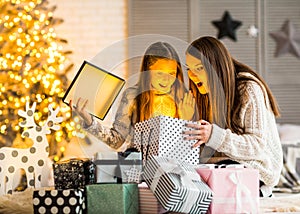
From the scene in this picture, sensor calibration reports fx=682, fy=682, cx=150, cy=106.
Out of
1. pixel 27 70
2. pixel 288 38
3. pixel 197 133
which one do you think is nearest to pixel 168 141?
pixel 197 133

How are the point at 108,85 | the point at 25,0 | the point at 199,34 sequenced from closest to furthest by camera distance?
the point at 108,85
the point at 25,0
the point at 199,34

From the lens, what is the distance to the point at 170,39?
5031 millimetres

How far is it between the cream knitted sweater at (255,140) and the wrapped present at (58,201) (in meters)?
0.59

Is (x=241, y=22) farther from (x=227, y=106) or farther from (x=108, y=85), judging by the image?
(x=108, y=85)

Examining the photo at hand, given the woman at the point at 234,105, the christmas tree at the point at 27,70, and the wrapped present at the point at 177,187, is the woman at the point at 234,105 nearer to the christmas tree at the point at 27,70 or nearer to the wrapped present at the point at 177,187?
the wrapped present at the point at 177,187

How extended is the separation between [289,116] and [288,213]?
3.17 metres

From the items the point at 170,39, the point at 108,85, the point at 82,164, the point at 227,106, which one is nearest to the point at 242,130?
the point at 227,106

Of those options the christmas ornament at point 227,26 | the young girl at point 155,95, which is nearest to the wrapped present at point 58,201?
the young girl at point 155,95

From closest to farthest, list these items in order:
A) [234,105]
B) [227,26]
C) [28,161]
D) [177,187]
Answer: [177,187] < [28,161] < [234,105] < [227,26]

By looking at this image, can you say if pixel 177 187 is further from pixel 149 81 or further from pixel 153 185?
pixel 149 81

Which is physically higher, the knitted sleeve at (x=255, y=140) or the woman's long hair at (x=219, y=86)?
the woman's long hair at (x=219, y=86)

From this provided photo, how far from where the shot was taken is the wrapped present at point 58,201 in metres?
1.96

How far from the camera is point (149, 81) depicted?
2602 mm

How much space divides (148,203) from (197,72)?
729mm
